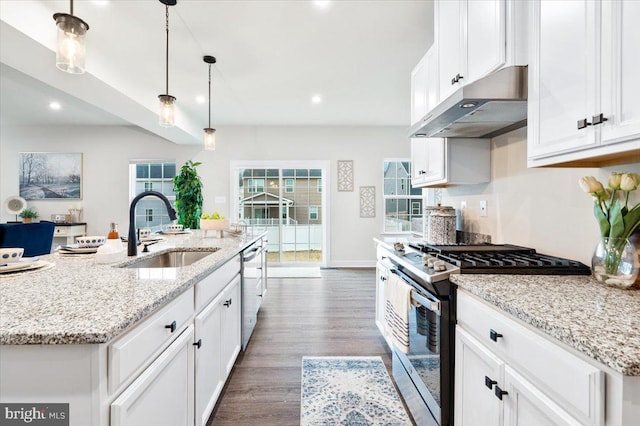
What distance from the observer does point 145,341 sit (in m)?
0.94

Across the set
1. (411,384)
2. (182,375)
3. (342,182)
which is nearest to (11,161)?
(342,182)

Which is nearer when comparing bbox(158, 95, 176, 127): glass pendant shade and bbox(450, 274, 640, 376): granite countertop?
bbox(450, 274, 640, 376): granite countertop

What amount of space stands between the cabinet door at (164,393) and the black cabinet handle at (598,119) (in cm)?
170

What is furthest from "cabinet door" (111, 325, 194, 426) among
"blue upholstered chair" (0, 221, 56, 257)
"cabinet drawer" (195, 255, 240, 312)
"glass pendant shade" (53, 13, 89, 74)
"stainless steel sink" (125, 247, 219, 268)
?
"blue upholstered chair" (0, 221, 56, 257)

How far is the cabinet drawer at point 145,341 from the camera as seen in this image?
80 cm

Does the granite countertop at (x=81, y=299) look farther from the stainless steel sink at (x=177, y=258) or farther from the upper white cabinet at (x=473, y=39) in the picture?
the upper white cabinet at (x=473, y=39)

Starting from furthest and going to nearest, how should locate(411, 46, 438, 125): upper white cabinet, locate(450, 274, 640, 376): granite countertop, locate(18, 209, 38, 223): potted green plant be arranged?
locate(18, 209, 38, 223): potted green plant → locate(411, 46, 438, 125): upper white cabinet → locate(450, 274, 640, 376): granite countertop

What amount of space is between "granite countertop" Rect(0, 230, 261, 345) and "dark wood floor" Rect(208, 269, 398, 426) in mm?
949

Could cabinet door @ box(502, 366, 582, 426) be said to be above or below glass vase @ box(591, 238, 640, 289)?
below

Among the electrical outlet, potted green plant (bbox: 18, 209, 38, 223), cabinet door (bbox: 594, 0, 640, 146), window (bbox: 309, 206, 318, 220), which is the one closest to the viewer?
cabinet door (bbox: 594, 0, 640, 146)

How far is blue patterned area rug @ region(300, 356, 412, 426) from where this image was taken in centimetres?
174

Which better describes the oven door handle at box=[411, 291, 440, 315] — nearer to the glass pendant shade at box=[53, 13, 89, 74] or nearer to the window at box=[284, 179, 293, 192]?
the glass pendant shade at box=[53, 13, 89, 74]

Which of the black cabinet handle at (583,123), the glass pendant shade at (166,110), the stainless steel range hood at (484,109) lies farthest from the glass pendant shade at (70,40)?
the black cabinet handle at (583,123)

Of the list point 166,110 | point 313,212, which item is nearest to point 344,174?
point 313,212
